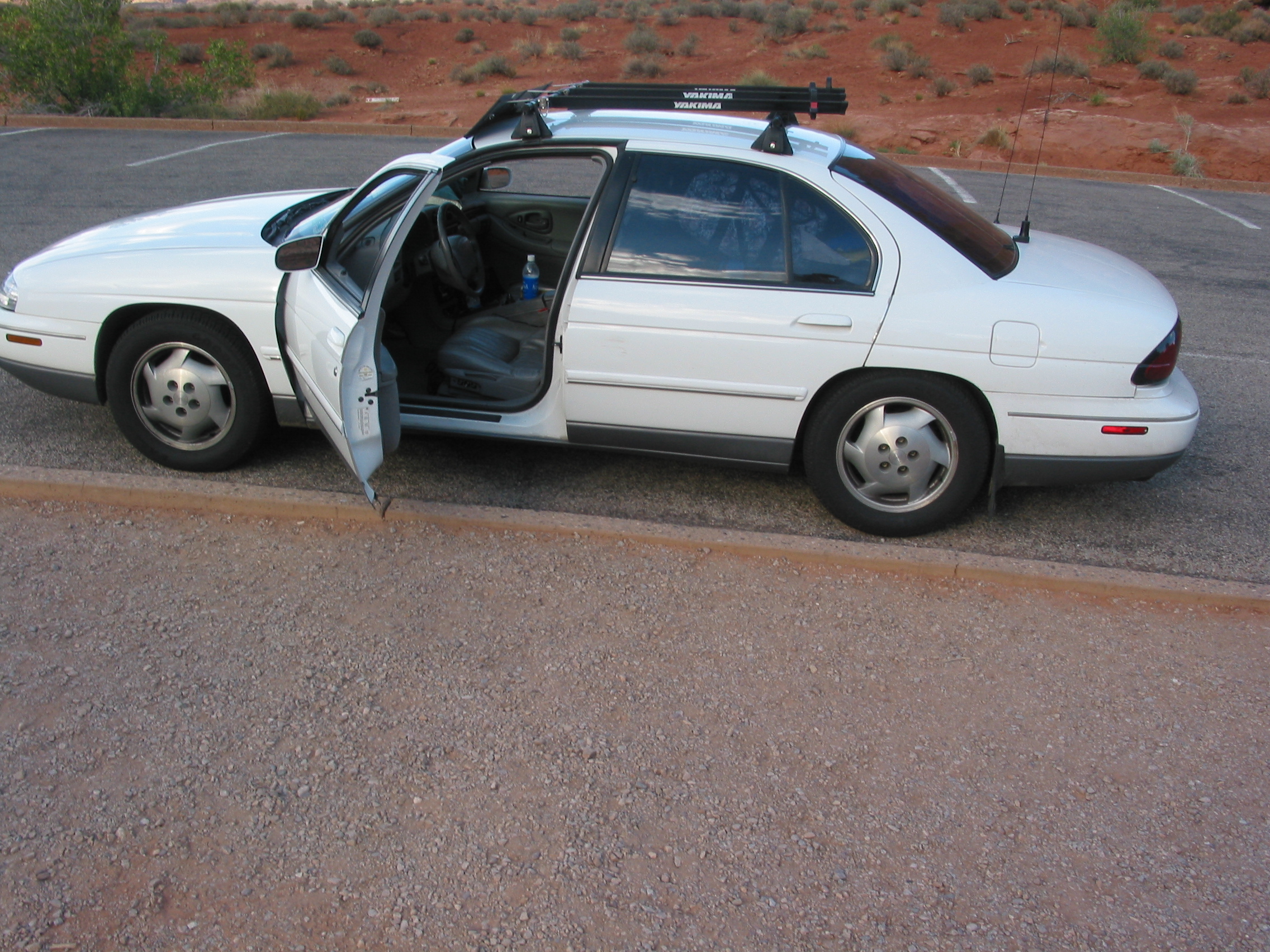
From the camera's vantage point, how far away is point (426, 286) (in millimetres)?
5250

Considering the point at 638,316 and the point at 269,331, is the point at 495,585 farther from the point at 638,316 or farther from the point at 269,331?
the point at 269,331

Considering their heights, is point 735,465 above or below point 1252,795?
above

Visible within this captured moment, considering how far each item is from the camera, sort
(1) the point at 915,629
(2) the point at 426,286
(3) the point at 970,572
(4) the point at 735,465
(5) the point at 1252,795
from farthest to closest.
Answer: (2) the point at 426,286 < (4) the point at 735,465 < (3) the point at 970,572 < (1) the point at 915,629 < (5) the point at 1252,795

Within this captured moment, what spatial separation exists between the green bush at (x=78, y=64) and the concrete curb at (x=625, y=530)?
16.0 meters

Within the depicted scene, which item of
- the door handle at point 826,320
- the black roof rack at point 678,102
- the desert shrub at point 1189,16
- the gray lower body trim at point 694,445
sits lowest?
the gray lower body trim at point 694,445

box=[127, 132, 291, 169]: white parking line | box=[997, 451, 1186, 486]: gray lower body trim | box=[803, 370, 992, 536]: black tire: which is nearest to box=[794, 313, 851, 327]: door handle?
box=[803, 370, 992, 536]: black tire

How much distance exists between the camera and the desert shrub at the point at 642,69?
1210 inches

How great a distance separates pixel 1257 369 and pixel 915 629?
4563 mm

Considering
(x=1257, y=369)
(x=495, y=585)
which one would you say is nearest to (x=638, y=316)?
(x=495, y=585)

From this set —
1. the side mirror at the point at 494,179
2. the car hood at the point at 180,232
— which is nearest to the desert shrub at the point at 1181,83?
the side mirror at the point at 494,179

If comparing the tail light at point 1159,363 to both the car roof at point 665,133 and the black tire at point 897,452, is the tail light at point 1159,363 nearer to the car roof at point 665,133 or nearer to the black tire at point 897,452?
the black tire at point 897,452

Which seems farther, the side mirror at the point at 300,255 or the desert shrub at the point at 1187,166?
the desert shrub at the point at 1187,166

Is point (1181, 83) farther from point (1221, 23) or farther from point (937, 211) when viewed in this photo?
point (937, 211)

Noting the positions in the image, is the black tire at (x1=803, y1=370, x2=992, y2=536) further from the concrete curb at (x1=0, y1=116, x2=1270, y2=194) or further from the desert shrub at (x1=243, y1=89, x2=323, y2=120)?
the desert shrub at (x1=243, y1=89, x2=323, y2=120)
